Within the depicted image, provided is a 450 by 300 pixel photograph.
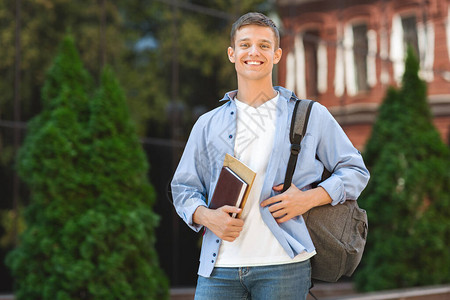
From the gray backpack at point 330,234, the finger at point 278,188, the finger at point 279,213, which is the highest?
the finger at point 278,188

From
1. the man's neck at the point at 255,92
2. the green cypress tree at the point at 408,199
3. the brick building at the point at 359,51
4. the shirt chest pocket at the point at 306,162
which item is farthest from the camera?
the brick building at the point at 359,51

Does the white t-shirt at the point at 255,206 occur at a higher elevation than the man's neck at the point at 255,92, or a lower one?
lower

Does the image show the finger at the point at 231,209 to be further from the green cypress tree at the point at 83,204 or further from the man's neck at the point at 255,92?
the green cypress tree at the point at 83,204

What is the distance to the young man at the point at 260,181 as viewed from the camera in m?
2.25

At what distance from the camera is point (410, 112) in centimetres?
989

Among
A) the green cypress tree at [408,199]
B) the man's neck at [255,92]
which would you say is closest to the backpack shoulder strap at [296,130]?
the man's neck at [255,92]

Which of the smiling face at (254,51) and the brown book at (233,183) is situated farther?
the smiling face at (254,51)

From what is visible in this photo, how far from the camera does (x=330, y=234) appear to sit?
2.32 m

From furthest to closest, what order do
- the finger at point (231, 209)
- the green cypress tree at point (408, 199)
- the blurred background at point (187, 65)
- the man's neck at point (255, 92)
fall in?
the green cypress tree at point (408, 199) < the blurred background at point (187, 65) < the man's neck at point (255, 92) < the finger at point (231, 209)

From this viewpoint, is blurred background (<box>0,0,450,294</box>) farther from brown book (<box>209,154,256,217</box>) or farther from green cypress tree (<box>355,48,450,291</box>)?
brown book (<box>209,154,256,217</box>)

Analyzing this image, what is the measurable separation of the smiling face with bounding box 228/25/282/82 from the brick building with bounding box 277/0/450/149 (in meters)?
8.97

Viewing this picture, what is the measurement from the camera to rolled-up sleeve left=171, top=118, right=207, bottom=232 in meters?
2.35

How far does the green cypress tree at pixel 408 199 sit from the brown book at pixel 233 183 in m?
7.41

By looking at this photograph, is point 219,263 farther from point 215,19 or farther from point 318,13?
point 318,13
